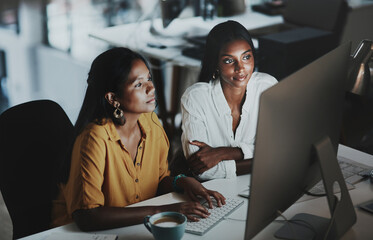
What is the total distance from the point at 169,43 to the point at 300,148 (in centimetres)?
223

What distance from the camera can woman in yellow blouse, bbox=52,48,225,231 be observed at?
1.66 metres

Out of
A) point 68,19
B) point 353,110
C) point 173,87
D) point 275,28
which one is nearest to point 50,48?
point 68,19

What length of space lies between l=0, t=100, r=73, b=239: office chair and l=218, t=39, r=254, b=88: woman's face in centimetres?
62

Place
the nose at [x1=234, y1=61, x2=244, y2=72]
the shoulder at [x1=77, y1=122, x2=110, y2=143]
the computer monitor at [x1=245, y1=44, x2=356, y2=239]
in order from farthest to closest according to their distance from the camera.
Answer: the nose at [x1=234, y1=61, x2=244, y2=72], the shoulder at [x1=77, y1=122, x2=110, y2=143], the computer monitor at [x1=245, y1=44, x2=356, y2=239]

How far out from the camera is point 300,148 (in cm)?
141

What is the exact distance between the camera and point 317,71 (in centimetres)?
143

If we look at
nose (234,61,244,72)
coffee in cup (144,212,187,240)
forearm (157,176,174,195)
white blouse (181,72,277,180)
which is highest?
nose (234,61,244,72)

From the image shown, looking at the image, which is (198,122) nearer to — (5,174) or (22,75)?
(5,174)

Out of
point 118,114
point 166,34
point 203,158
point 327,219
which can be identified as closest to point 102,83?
point 118,114

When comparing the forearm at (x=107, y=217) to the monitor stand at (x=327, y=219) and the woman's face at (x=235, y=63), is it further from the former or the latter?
the woman's face at (x=235, y=63)

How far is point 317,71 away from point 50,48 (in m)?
3.04

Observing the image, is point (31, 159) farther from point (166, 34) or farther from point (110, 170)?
point (166, 34)

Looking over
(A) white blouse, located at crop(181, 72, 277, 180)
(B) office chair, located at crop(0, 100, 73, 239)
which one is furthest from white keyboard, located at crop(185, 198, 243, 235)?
(B) office chair, located at crop(0, 100, 73, 239)

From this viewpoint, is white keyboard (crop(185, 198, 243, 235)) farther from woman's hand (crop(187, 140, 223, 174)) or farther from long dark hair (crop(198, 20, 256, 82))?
long dark hair (crop(198, 20, 256, 82))
